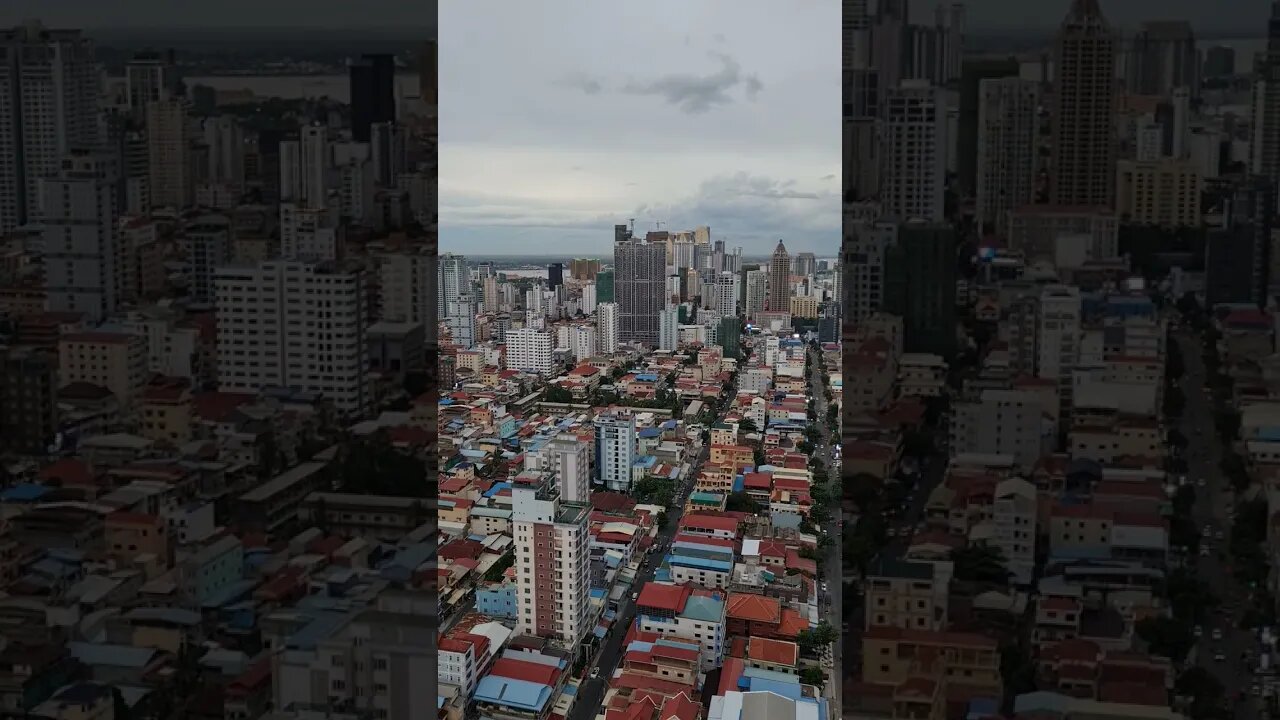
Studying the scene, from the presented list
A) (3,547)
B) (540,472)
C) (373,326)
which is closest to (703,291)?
(540,472)

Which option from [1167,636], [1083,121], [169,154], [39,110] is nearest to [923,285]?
[1083,121]

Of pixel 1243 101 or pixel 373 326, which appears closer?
pixel 1243 101

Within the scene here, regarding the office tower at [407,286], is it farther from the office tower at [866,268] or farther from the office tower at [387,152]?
the office tower at [866,268]

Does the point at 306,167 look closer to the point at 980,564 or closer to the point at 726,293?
the point at 980,564

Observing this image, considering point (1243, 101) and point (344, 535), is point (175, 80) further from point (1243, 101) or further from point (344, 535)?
point (1243, 101)

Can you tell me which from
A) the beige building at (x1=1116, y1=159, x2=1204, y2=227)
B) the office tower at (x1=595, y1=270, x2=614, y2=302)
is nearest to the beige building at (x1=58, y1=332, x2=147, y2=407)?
the beige building at (x1=1116, y1=159, x2=1204, y2=227)
